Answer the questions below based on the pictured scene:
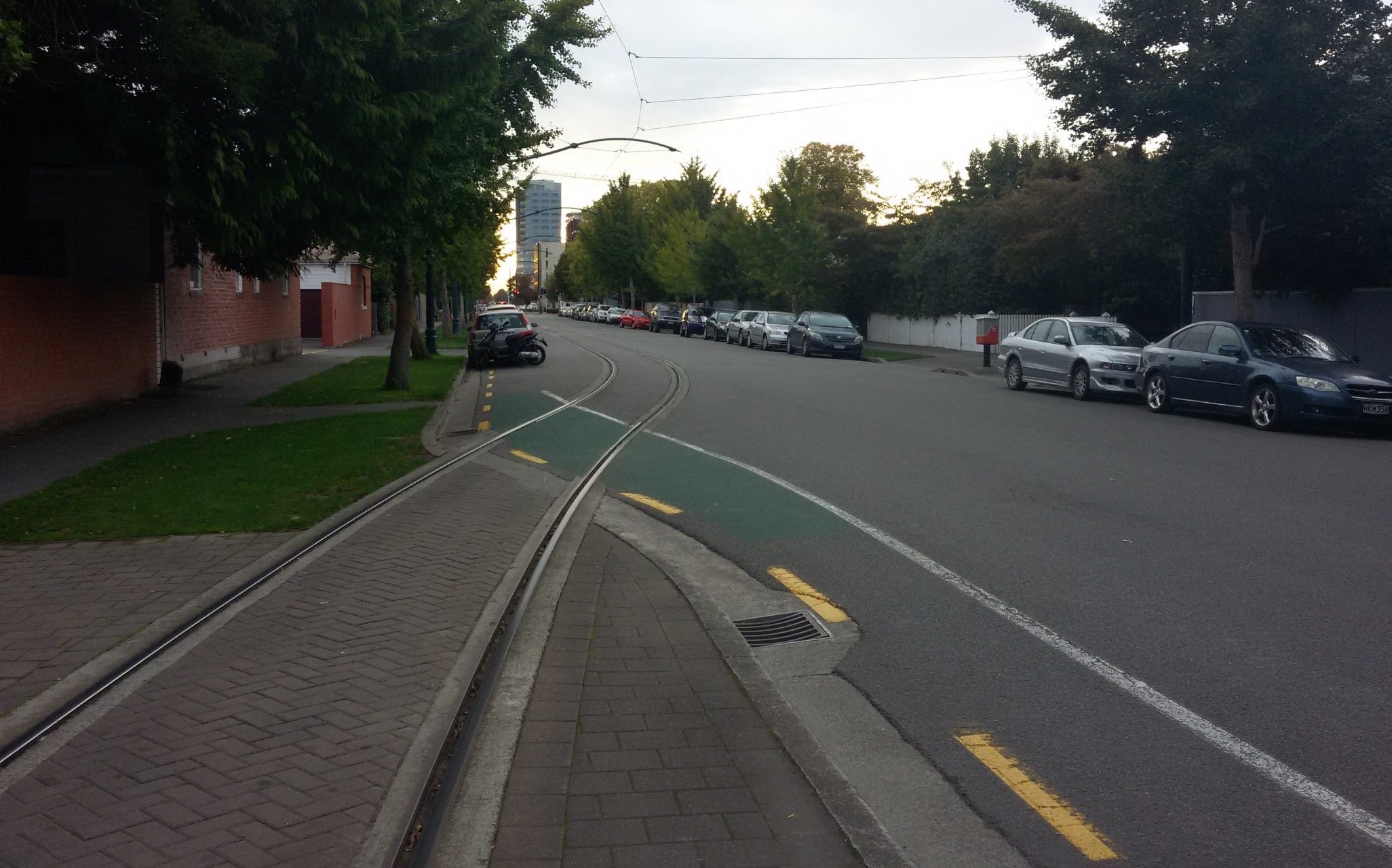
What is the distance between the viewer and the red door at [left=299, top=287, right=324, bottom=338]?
143 feet

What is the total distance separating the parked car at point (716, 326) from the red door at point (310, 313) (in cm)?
1642

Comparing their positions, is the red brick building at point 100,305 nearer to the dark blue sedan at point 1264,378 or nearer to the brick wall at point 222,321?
the brick wall at point 222,321

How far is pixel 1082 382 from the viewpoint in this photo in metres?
21.1

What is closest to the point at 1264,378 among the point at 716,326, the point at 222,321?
the point at 222,321

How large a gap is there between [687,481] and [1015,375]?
45.2 ft

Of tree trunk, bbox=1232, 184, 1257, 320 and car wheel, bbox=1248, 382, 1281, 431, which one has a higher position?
tree trunk, bbox=1232, 184, 1257, 320

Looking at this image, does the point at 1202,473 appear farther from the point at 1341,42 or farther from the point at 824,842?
Answer: the point at 1341,42

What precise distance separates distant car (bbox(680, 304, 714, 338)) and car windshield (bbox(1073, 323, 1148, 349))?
109 feet

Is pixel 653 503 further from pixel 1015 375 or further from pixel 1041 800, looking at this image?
pixel 1015 375

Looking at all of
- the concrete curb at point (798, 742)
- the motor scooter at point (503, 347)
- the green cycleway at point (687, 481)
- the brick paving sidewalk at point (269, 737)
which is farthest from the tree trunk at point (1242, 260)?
the brick paving sidewalk at point (269, 737)

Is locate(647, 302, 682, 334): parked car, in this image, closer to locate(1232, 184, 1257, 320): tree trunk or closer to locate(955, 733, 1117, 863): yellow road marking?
locate(1232, 184, 1257, 320): tree trunk

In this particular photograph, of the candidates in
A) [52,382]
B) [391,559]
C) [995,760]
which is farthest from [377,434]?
[995,760]

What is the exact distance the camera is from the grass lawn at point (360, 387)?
1942cm

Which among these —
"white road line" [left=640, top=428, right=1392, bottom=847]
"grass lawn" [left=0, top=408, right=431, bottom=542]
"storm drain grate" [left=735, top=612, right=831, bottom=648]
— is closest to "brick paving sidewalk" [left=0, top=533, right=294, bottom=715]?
"grass lawn" [left=0, top=408, right=431, bottom=542]
